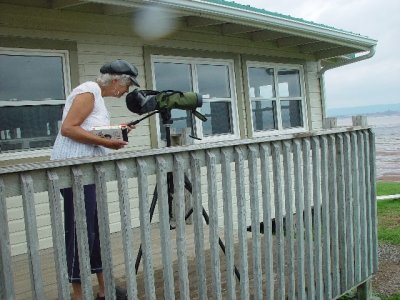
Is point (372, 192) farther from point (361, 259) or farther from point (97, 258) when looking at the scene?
point (97, 258)

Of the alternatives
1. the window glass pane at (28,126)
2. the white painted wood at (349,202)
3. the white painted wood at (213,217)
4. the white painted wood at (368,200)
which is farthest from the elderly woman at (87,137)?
the window glass pane at (28,126)

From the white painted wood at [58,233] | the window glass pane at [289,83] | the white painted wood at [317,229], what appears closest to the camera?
the white painted wood at [58,233]

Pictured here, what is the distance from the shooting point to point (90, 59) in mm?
5684

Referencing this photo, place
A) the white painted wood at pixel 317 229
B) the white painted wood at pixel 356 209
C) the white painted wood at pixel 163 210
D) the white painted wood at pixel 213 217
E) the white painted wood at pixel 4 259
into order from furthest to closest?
1. the white painted wood at pixel 356 209
2. the white painted wood at pixel 317 229
3. the white painted wood at pixel 213 217
4. the white painted wood at pixel 163 210
5. the white painted wood at pixel 4 259

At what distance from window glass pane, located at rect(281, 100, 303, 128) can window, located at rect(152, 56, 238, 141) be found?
1523 mm

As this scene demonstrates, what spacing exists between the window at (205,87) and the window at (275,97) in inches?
20.1

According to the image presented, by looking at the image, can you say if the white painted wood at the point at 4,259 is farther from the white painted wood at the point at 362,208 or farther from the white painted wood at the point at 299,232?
the white painted wood at the point at 362,208

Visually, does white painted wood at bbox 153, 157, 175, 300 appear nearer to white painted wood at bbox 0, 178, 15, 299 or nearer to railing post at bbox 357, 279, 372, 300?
white painted wood at bbox 0, 178, 15, 299

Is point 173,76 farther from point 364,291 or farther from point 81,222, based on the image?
point 81,222

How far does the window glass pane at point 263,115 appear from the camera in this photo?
26.6 feet

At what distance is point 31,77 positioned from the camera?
17.0 feet

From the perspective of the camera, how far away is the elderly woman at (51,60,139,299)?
2.70m

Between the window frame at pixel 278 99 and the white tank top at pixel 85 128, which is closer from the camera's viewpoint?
the white tank top at pixel 85 128

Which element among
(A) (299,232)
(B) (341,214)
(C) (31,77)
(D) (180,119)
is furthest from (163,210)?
(D) (180,119)
